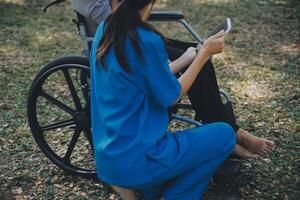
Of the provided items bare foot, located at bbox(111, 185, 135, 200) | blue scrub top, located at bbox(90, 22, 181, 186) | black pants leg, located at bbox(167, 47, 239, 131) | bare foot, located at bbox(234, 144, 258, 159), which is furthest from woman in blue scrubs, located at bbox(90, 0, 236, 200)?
bare foot, located at bbox(234, 144, 258, 159)

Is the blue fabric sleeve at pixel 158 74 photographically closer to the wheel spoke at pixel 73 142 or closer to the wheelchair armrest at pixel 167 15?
the wheelchair armrest at pixel 167 15

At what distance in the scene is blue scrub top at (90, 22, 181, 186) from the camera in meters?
1.98

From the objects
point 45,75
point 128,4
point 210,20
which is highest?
point 128,4

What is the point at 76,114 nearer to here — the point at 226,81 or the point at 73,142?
the point at 73,142

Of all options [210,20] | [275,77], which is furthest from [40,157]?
[210,20]

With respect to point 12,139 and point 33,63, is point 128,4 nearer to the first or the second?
point 12,139

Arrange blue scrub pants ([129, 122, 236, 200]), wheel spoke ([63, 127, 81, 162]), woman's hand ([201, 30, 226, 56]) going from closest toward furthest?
blue scrub pants ([129, 122, 236, 200]) → woman's hand ([201, 30, 226, 56]) → wheel spoke ([63, 127, 81, 162])

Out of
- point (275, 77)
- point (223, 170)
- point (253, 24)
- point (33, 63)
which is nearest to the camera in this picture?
point (223, 170)

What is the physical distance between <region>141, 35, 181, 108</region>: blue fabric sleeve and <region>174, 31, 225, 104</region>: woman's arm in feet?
0.43

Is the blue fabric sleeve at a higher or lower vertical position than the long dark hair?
lower

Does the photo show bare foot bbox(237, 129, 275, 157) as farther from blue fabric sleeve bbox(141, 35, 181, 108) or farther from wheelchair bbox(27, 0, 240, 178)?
blue fabric sleeve bbox(141, 35, 181, 108)

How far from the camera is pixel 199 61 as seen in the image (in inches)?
88.0

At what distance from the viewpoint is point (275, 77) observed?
14.2 feet

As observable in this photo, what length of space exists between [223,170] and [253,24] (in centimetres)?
343
